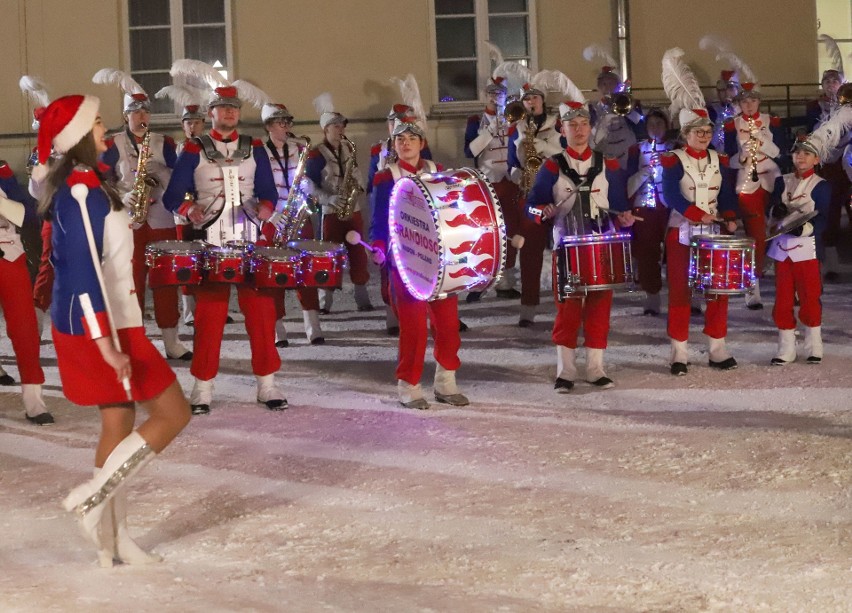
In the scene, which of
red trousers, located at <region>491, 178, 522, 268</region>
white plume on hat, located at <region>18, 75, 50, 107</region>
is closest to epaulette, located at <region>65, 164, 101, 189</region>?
red trousers, located at <region>491, 178, 522, 268</region>

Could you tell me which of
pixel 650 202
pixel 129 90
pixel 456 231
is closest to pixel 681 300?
pixel 456 231

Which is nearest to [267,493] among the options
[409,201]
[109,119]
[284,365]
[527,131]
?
[409,201]

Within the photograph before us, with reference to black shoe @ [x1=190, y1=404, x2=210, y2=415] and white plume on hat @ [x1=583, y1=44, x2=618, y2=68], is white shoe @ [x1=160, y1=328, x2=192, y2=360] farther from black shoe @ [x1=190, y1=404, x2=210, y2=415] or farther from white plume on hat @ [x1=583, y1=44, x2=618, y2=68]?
white plume on hat @ [x1=583, y1=44, x2=618, y2=68]

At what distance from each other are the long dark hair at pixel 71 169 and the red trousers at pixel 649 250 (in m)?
8.06

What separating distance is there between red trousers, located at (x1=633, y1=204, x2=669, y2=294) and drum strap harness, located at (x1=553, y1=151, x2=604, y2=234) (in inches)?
137

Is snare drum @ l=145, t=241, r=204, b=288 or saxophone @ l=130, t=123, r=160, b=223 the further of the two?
saxophone @ l=130, t=123, r=160, b=223

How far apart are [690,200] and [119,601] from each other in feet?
19.3

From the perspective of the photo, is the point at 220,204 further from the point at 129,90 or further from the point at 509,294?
the point at 509,294

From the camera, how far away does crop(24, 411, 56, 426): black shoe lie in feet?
29.2

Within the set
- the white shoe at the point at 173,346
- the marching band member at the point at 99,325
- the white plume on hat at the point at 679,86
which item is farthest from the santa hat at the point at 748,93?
the marching band member at the point at 99,325

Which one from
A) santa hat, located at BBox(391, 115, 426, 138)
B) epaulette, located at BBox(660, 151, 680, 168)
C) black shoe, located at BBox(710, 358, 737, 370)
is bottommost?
black shoe, located at BBox(710, 358, 737, 370)

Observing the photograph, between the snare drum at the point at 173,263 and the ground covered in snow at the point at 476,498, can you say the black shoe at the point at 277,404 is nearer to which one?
the ground covered in snow at the point at 476,498

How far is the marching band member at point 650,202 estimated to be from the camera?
42.5ft

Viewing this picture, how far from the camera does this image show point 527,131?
1302 cm
